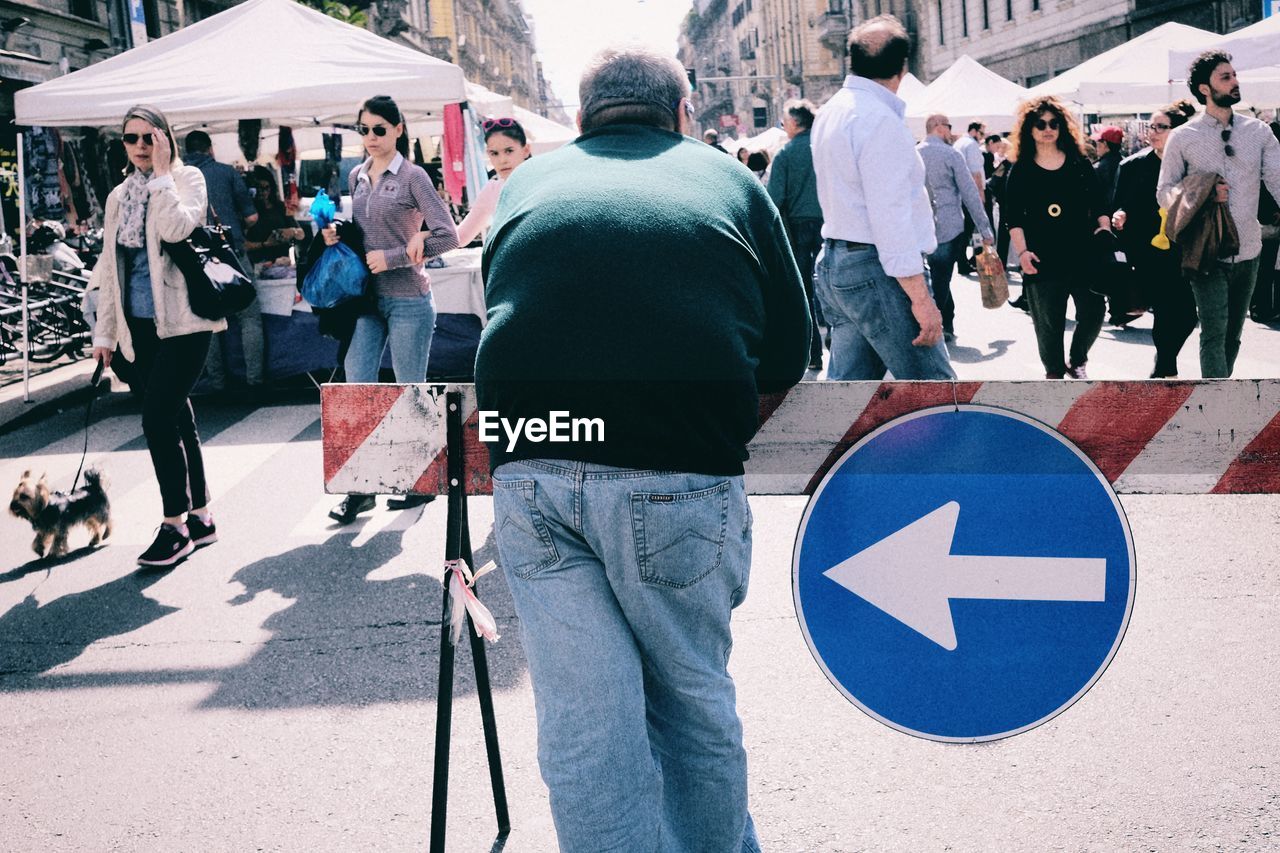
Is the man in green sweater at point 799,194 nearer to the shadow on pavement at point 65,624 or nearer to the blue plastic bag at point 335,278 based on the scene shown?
the blue plastic bag at point 335,278

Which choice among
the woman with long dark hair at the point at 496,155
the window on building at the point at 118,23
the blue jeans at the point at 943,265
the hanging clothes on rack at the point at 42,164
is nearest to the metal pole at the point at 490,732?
the woman with long dark hair at the point at 496,155

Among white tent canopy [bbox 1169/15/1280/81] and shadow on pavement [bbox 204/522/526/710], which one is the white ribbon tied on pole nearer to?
shadow on pavement [bbox 204/522/526/710]

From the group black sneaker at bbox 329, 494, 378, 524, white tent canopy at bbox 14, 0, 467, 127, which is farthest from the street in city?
white tent canopy at bbox 14, 0, 467, 127

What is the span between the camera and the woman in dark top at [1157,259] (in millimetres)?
7211

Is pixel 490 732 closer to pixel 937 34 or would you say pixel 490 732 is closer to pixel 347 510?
pixel 347 510

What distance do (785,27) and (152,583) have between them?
248 feet

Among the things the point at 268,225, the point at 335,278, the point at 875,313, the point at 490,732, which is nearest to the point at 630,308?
the point at 490,732

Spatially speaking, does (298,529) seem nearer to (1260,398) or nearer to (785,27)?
(1260,398)

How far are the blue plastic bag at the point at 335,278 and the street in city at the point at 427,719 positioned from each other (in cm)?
119

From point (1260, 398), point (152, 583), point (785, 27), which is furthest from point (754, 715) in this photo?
point (785, 27)

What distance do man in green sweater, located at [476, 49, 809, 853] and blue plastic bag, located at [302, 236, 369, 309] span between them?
145 inches

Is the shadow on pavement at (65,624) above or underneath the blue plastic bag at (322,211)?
underneath

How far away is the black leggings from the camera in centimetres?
565

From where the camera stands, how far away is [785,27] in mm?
75938
